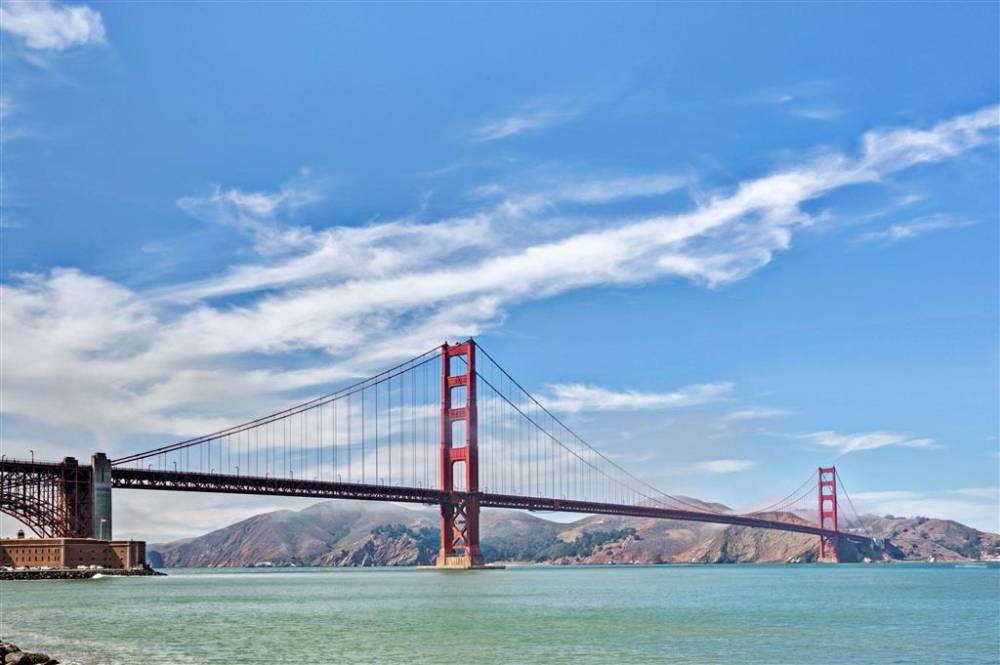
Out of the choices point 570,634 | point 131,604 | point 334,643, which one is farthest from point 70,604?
point 570,634

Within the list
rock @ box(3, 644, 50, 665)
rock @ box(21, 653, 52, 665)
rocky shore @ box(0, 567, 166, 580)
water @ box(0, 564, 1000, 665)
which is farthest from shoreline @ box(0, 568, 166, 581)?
rock @ box(21, 653, 52, 665)

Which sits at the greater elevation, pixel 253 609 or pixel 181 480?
pixel 181 480

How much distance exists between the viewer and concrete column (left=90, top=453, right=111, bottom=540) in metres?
92.5

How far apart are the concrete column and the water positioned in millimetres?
27012

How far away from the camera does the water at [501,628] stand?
31.8 metres

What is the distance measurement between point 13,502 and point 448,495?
3896 centimetres

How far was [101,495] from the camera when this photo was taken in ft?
305

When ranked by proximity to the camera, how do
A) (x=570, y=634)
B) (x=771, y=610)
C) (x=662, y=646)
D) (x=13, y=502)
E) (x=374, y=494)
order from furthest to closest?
(x=374, y=494)
(x=13, y=502)
(x=771, y=610)
(x=570, y=634)
(x=662, y=646)

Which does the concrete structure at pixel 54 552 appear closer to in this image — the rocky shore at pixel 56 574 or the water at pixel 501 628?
the rocky shore at pixel 56 574

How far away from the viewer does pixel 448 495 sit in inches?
4309

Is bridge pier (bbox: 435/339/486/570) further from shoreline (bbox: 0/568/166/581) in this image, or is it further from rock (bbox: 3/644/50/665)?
rock (bbox: 3/644/50/665)

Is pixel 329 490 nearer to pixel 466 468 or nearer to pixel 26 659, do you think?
pixel 466 468

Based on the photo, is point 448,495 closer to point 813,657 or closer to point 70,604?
point 70,604

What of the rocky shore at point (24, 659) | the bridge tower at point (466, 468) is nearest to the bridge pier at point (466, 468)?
the bridge tower at point (466, 468)
